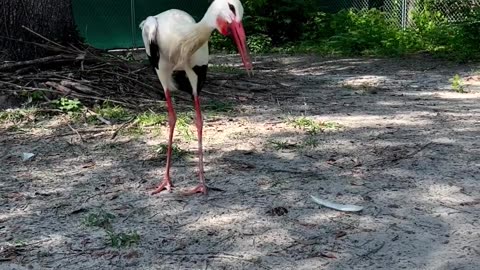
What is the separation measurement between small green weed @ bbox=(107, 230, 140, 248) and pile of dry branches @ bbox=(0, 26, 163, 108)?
2.84 m

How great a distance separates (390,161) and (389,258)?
1.55 metres

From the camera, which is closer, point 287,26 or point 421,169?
point 421,169

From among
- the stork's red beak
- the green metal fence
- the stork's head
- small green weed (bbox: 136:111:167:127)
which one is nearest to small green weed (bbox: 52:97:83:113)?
small green weed (bbox: 136:111:167:127)

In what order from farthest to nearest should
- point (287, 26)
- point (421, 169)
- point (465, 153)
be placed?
1. point (287, 26)
2. point (465, 153)
3. point (421, 169)

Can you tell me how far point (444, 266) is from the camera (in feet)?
9.30

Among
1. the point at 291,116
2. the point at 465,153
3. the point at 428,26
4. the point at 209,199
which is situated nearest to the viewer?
the point at 209,199

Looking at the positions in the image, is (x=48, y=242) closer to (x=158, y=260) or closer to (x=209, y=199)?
(x=158, y=260)

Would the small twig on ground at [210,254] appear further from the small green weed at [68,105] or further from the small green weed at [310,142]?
the small green weed at [68,105]

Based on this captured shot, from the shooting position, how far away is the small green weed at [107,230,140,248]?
310 centimetres

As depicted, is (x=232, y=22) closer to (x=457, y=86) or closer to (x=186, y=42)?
(x=186, y=42)

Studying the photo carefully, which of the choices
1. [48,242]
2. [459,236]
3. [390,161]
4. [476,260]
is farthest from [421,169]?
[48,242]

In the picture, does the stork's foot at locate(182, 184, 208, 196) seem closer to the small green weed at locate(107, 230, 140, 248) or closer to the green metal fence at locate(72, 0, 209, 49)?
the small green weed at locate(107, 230, 140, 248)

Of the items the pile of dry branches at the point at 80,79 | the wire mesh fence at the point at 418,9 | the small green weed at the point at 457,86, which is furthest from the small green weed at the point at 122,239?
the wire mesh fence at the point at 418,9

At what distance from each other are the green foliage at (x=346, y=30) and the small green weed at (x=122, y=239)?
842 centimetres
